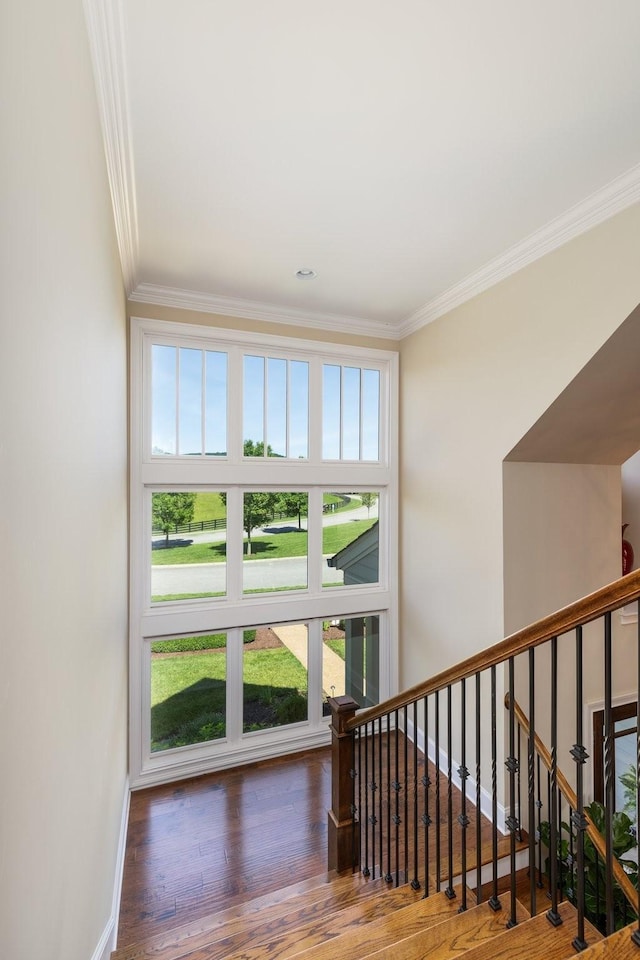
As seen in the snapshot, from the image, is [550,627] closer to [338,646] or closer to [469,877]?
[469,877]

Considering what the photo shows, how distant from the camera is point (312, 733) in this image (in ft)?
13.0

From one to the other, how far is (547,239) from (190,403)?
258 cm

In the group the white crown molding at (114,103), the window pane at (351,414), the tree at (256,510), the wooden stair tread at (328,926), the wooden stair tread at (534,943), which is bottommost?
the wooden stair tread at (328,926)

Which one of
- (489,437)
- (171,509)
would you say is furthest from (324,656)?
(489,437)

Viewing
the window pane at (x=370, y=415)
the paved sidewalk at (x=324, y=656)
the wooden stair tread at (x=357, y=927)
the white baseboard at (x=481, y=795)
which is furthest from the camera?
→ the window pane at (x=370, y=415)

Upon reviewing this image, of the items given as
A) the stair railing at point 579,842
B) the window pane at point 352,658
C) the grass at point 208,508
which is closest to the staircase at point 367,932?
the stair railing at point 579,842

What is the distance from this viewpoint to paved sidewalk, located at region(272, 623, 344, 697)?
3.96m

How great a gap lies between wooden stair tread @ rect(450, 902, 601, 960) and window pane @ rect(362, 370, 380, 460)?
10.5 feet

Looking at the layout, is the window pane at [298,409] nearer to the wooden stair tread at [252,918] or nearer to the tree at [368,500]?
the tree at [368,500]

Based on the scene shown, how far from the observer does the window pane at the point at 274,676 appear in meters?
3.82

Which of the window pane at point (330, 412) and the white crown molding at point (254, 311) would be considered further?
the window pane at point (330, 412)

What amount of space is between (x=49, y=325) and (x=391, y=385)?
11.4 feet

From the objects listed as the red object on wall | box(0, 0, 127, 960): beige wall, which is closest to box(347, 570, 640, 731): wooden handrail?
box(0, 0, 127, 960): beige wall

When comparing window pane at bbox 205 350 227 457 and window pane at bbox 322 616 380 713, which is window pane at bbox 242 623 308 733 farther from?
window pane at bbox 205 350 227 457
